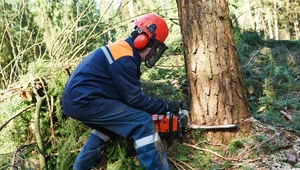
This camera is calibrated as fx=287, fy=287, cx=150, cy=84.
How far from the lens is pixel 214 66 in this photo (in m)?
3.02

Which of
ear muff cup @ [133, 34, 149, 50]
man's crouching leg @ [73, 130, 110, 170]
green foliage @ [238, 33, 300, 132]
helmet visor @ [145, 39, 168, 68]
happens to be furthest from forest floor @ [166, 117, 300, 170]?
ear muff cup @ [133, 34, 149, 50]

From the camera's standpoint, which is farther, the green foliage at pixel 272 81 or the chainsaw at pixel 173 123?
the green foliage at pixel 272 81

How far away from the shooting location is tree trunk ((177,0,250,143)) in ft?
9.85

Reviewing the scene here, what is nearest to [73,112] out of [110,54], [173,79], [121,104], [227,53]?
[121,104]

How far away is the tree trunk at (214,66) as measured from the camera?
3.00 metres

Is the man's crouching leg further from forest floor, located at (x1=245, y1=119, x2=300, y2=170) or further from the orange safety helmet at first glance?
forest floor, located at (x1=245, y1=119, x2=300, y2=170)

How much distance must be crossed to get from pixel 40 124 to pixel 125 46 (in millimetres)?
1574

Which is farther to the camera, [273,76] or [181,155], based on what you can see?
[273,76]

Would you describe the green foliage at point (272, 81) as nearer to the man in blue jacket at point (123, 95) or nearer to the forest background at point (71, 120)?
the forest background at point (71, 120)

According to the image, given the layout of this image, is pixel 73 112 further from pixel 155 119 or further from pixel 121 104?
pixel 155 119

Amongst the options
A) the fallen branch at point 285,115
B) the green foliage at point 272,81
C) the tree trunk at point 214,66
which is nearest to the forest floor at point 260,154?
the tree trunk at point 214,66

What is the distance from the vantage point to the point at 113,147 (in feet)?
10.2

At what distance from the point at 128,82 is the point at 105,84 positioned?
234 mm

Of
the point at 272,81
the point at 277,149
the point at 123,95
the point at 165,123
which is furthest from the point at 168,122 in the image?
the point at 272,81
